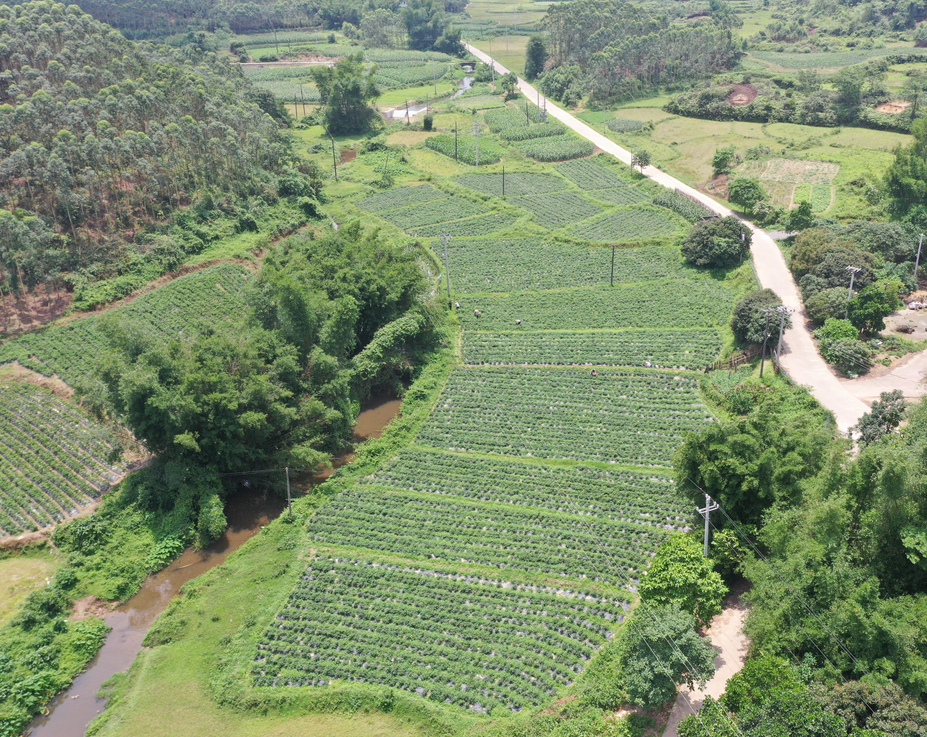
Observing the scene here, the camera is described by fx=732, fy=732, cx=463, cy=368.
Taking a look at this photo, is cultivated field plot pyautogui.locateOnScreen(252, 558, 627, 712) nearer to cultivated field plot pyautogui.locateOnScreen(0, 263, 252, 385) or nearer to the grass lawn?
the grass lawn

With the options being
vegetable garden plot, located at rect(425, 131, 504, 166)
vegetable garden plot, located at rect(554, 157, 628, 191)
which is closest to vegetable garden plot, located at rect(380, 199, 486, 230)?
vegetable garden plot, located at rect(554, 157, 628, 191)

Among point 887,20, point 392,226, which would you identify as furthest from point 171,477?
point 887,20

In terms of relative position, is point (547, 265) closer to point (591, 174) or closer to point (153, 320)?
point (591, 174)

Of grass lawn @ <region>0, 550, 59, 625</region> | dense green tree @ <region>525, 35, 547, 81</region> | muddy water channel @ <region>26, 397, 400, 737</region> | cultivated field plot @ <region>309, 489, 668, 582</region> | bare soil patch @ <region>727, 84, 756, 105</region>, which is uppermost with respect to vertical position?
dense green tree @ <region>525, 35, 547, 81</region>

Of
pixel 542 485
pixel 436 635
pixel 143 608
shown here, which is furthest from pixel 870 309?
pixel 143 608

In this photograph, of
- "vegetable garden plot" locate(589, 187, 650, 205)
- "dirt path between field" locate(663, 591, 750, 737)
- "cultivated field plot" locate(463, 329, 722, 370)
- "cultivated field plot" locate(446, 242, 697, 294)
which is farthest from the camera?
"vegetable garden plot" locate(589, 187, 650, 205)

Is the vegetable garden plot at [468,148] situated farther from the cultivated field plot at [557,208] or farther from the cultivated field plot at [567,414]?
the cultivated field plot at [567,414]
